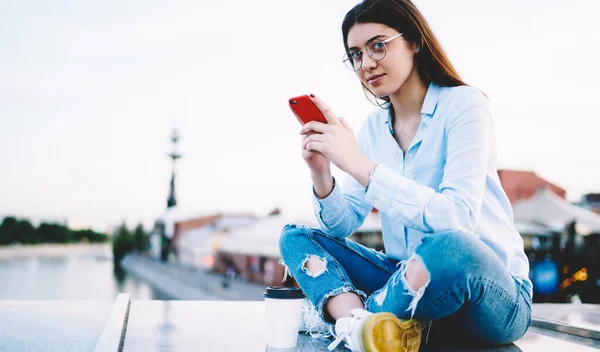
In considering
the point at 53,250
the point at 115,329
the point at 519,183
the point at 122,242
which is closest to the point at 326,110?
the point at 115,329

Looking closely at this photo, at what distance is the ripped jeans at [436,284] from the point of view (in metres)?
1.16

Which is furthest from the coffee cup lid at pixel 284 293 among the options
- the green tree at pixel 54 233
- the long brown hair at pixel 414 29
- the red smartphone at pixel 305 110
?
the green tree at pixel 54 233

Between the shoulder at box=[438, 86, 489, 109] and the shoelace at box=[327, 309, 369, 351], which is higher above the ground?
the shoulder at box=[438, 86, 489, 109]

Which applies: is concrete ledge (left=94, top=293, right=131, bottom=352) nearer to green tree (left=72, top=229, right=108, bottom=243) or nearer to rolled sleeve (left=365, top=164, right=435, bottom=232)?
rolled sleeve (left=365, top=164, right=435, bottom=232)

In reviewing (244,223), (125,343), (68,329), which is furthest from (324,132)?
(244,223)

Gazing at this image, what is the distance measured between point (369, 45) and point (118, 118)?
24.7 metres

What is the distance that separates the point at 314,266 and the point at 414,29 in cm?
75

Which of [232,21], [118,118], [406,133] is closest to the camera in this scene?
[406,133]

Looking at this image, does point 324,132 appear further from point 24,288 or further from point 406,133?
point 24,288

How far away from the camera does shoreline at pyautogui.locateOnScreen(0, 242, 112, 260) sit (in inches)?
2270

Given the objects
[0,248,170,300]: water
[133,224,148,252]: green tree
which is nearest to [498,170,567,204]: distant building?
[0,248,170,300]: water

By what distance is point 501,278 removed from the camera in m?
1.25

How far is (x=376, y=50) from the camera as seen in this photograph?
1.48m

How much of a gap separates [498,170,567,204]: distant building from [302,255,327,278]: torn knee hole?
18.3 m
